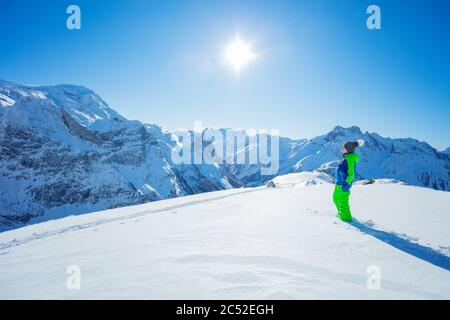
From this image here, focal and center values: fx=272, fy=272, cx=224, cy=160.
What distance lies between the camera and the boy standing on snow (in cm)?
833

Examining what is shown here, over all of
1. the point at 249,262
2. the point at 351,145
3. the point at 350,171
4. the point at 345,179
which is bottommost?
the point at 249,262

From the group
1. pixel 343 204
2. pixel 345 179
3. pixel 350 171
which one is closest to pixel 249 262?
pixel 343 204

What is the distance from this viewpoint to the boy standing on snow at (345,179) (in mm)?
8328

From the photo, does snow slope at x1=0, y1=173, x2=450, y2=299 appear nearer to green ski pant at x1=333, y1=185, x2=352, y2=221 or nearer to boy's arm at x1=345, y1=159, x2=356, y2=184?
green ski pant at x1=333, y1=185, x2=352, y2=221

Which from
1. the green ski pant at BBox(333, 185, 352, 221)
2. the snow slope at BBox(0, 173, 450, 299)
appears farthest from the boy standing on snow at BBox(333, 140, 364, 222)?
the snow slope at BBox(0, 173, 450, 299)

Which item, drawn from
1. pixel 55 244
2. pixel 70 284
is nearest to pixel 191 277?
pixel 70 284

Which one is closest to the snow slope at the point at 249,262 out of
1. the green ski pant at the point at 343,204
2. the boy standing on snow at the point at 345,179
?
the green ski pant at the point at 343,204

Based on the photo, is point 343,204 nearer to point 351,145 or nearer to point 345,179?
point 345,179

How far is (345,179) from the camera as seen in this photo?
27.7 feet

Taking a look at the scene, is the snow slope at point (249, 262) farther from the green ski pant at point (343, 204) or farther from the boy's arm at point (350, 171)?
the boy's arm at point (350, 171)

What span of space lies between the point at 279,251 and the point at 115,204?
204 metres

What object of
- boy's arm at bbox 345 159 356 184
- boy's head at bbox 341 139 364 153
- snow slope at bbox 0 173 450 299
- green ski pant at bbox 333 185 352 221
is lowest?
snow slope at bbox 0 173 450 299

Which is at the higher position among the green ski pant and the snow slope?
the green ski pant

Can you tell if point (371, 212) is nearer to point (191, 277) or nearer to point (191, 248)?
point (191, 248)
